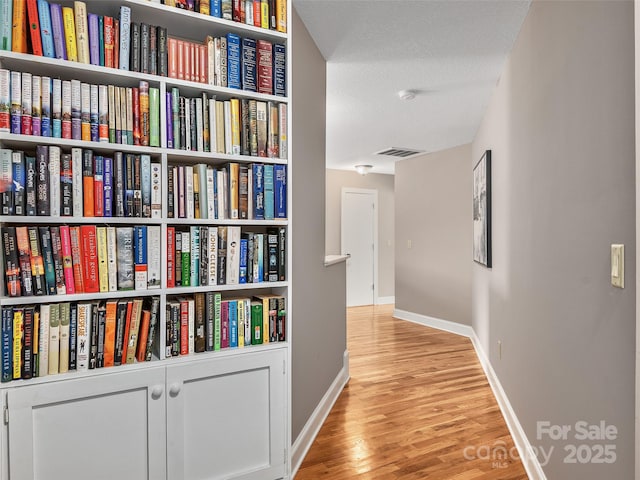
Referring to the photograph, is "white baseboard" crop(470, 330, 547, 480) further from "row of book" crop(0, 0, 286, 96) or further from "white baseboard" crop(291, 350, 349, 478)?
"row of book" crop(0, 0, 286, 96)

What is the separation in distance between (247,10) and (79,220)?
1.03m

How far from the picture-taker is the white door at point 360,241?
7.29 meters

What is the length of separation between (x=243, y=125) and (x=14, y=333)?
1.07 meters

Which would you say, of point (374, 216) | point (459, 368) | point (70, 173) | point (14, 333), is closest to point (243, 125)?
point (70, 173)

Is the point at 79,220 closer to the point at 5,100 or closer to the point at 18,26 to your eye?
the point at 5,100

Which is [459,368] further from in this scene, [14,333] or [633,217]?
[14,333]

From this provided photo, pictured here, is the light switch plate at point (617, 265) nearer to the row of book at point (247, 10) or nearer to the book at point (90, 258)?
the row of book at point (247, 10)

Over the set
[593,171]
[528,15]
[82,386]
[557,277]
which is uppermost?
[528,15]

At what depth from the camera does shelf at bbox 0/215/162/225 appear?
1.35m

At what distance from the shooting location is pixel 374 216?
7574 mm

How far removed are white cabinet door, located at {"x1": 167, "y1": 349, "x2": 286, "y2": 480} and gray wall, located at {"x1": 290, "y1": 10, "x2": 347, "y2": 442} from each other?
1.39 feet

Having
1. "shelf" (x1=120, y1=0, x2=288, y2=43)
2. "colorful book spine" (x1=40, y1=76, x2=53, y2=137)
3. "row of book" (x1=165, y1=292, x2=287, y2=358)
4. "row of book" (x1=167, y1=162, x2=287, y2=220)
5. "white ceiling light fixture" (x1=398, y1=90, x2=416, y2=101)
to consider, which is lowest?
"row of book" (x1=165, y1=292, x2=287, y2=358)

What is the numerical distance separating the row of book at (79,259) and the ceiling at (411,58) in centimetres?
143

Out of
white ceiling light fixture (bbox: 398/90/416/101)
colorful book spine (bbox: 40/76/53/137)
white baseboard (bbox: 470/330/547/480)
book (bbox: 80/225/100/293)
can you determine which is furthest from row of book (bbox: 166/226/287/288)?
white ceiling light fixture (bbox: 398/90/416/101)
